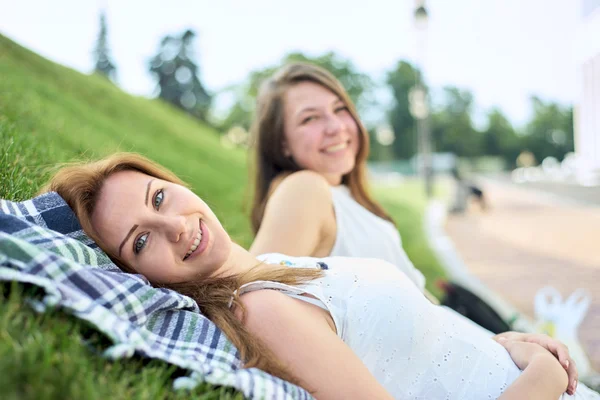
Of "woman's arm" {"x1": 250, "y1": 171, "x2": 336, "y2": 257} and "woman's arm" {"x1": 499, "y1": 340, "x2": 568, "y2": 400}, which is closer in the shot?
"woman's arm" {"x1": 499, "y1": 340, "x2": 568, "y2": 400}

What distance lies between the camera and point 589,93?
97.5 feet

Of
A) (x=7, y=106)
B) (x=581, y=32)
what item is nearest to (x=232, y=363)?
(x=7, y=106)

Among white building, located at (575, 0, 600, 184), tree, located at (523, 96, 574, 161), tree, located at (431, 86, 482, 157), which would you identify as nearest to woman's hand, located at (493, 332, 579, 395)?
white building, located at (575, 0, 600, 184)

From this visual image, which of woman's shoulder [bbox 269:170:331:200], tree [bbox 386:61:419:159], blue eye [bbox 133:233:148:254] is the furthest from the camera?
tree [bbox 386:61:419:159]

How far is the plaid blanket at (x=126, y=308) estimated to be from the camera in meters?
1.39

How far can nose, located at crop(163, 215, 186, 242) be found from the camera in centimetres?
193

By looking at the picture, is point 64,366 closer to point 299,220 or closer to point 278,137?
point 299,220

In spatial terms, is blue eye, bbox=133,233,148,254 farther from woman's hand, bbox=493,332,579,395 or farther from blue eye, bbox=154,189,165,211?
woman's hand, bbox=493,332,579,395

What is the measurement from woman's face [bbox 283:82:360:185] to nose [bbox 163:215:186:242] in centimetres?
176

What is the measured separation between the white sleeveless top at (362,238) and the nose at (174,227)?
1395 mm

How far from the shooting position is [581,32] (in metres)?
29.5

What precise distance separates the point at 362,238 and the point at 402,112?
73.4 metres

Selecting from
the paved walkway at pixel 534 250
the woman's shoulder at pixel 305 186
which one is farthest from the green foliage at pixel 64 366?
the paved walkway at pixel 534 250

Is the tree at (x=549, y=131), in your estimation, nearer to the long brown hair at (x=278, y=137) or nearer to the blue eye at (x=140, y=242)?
the long brown hair at (x=278, y=137)
